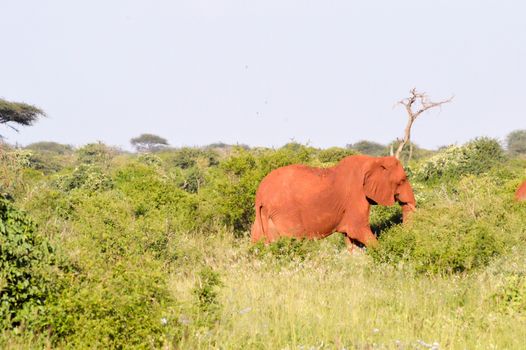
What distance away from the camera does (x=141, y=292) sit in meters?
6.78

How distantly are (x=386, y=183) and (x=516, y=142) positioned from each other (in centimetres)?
6526

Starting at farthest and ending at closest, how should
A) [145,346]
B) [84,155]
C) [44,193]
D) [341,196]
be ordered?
[84,155]
[44,193]
[341,196]
[145,346]

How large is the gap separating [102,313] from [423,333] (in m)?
3.12

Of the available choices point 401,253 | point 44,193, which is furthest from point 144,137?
point 401,253

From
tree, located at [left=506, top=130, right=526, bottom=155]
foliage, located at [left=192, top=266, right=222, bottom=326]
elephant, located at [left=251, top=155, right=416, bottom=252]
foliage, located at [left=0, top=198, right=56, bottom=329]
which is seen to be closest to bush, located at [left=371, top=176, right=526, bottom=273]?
elephant, located at [left=251, top=155, right=416, bottom=252]

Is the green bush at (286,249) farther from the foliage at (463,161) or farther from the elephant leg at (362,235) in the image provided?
the foliage at (463,161)

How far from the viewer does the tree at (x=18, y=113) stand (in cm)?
3800

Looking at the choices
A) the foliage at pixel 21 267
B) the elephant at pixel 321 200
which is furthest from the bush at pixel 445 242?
the foliage at pixel 21 267

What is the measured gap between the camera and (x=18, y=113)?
→ 38094 mm

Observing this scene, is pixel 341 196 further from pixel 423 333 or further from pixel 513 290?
pixel 423 333

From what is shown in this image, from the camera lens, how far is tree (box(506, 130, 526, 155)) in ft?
234

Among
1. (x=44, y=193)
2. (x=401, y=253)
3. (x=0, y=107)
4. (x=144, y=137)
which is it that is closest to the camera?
(x=401, y=253)

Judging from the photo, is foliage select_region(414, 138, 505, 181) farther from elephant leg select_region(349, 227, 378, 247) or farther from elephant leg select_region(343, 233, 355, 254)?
elephant leg select_region(349, 227, 378, 247)

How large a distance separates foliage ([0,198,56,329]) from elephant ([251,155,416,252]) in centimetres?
646
